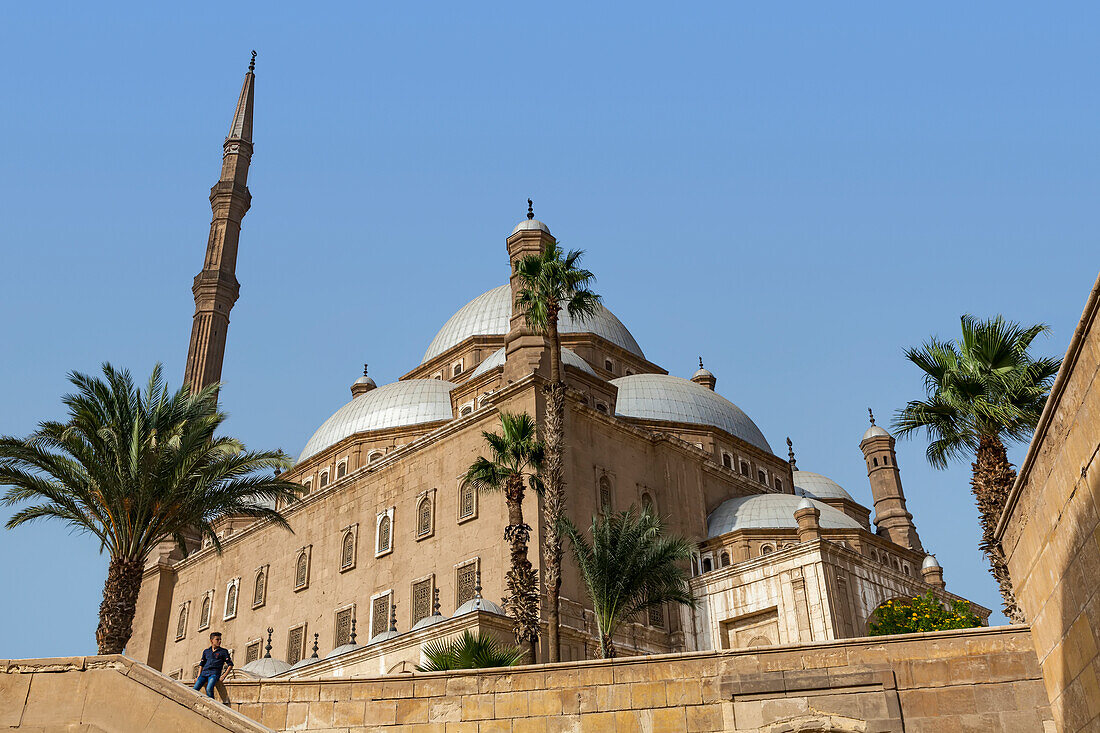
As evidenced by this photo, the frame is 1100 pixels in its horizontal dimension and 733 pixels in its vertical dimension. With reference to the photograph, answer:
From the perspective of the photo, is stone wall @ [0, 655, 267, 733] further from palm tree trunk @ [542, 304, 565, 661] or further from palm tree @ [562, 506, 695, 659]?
palm tree @ [562, 506, 695, 659]

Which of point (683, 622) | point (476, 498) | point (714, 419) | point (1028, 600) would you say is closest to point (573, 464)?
point (476, 498)

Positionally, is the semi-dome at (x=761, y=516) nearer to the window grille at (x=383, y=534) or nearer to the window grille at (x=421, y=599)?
the window grille at (x=421, y=599)

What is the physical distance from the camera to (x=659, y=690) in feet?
39.2

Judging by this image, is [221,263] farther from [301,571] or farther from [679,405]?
[679,405]

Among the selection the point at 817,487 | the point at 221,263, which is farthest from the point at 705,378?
the point at 221,263

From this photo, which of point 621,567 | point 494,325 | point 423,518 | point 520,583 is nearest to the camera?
point 520,583

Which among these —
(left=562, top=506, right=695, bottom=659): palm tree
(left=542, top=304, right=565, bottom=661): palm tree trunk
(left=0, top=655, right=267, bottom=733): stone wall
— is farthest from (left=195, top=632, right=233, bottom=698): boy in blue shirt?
(left=562, top=506, right=695, bottom=659): palm tree

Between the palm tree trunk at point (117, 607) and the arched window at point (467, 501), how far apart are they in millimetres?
10439

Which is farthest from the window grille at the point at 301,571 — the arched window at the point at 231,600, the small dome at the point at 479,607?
the small dome at the point at 479,607

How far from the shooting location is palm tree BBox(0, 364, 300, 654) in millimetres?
14984

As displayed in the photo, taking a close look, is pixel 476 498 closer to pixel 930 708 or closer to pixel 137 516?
pixel 137 516

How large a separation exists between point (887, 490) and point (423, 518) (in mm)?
18881

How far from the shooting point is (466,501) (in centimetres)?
2491

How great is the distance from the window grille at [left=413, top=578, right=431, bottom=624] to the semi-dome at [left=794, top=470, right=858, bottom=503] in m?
15.3
